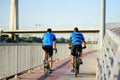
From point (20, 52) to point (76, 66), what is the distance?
90.7 inches

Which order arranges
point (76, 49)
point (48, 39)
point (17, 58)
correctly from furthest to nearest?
1. point (48, 39)
2. point (17, 58)
3. point (76, 49)

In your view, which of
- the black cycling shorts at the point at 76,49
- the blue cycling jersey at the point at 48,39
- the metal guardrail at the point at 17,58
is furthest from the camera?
the blue cycling jersey at the point at 48,39

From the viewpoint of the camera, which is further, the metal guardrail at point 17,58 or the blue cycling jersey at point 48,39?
the blue cycling jersey at point 48,39

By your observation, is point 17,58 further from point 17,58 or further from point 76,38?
point 76,38

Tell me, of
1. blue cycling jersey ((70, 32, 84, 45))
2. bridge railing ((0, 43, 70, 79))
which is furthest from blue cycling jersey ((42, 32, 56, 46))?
bridge railing ((0, 43, 70, 79))

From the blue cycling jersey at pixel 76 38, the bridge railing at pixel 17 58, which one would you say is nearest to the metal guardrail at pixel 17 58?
the bridge railing at pixel 17 58

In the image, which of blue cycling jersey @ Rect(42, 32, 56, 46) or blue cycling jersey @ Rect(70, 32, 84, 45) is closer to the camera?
blue cycling jersey @ Rect(70, 32, 84, 45)

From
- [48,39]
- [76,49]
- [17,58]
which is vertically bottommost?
[17,58]

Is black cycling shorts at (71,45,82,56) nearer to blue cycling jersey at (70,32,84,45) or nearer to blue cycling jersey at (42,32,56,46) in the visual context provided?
blue cycling jersey at (70,32,84,45)

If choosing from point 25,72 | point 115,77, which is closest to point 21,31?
point 25,72

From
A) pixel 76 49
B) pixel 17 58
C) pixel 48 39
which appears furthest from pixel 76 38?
pixel 17 58

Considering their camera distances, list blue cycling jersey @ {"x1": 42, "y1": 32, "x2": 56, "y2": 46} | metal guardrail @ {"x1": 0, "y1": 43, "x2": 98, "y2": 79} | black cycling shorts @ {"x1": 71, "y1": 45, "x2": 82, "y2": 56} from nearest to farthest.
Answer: metal guardrail @ {"x1": 0, "y1": 43, "x2": 98, "y2": 79} < black cycling shorts @ {"x1": 71, "y1": 45, "x2": 82, "y2": 56} < blue cycling jersey @ {"x1": 42, "y1": 32, "x2": 56, "y2": 46}

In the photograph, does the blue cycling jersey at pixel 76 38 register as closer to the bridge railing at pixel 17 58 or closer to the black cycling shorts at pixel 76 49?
the black cycling shorts at pixel 76 49

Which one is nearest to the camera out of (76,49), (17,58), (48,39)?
(76,49)
